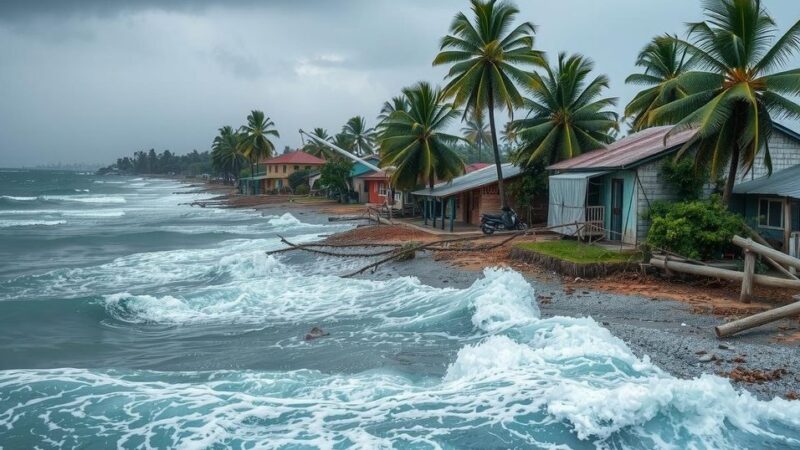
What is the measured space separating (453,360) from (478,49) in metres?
18.0

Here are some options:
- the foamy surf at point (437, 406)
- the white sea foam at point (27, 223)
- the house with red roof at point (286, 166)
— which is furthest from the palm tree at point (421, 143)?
the house with red roof at point (286, 166)

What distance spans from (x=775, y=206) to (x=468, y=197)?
51.9 ft

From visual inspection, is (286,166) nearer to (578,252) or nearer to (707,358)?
(578,252)

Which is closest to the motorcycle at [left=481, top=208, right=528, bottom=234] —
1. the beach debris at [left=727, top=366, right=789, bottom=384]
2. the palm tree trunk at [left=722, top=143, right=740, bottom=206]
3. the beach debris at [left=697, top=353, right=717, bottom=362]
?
the palm tree trunk at [left=722, top=143, right=740, bottom=206]

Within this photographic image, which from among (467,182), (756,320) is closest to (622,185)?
(756,320)

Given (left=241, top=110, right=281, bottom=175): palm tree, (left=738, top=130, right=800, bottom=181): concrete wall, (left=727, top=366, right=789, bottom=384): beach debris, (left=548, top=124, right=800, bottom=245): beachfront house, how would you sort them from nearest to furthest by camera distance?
(left=727, top=366, right=789, bottom=384): beach debris → (left=548, top=124, right=800, bottom=245): beachfront house → (left=738, top=130, right=800, bottom=181): concrete wall → (left=241, top=110, right=281, bottom=175): palm tree

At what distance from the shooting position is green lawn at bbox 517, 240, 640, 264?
17.0 m

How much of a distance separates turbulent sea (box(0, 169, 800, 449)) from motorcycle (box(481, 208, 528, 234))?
848 centimetres

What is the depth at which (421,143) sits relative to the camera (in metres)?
31.4

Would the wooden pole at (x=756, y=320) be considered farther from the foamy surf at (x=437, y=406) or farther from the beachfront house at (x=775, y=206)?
the beachfront house at (x=775, y=206)

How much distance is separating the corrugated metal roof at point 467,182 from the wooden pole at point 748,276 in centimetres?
1559

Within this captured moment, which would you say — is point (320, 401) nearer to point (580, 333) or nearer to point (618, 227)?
point (580, 333)

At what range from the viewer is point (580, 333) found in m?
10.7

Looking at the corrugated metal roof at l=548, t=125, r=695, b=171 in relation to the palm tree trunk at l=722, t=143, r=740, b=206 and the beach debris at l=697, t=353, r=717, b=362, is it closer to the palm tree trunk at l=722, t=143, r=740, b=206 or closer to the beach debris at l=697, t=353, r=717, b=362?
the palm tree trunk at l=722, t=143, r=740, b=206
